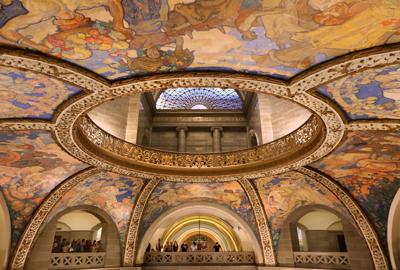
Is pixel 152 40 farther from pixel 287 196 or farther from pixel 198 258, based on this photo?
pixel 198 258

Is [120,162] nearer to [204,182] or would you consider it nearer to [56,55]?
[204,182]

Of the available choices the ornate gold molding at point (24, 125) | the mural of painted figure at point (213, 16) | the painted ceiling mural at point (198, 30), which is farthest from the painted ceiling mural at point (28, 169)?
the mural of painted figure at point (213, 16)

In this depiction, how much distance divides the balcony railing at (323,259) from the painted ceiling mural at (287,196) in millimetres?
942

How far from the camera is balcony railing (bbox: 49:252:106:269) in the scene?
1088cm

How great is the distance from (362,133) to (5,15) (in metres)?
6.97

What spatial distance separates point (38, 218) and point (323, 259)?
33.0 ft

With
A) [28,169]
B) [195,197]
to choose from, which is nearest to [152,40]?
[28,169]

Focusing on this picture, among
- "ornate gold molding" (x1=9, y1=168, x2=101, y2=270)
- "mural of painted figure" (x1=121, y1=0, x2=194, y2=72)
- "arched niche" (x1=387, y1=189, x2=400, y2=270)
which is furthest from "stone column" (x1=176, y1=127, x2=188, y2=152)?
"mural of painted figure" (x1=121, y1=0, x2=194, y2=72)

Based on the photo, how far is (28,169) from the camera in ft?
28.2

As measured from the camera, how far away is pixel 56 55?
4516 millimetres

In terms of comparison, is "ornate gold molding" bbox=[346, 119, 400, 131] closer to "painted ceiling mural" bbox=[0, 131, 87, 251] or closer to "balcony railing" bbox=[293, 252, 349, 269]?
"balcony railing" bbox=[293, 252, 349, 269]

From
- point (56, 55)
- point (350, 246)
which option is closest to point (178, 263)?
point (350, 246)

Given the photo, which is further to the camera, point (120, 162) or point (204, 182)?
point (204, 182)

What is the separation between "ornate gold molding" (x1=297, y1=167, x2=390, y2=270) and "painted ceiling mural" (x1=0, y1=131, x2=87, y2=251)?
7.14 meters
